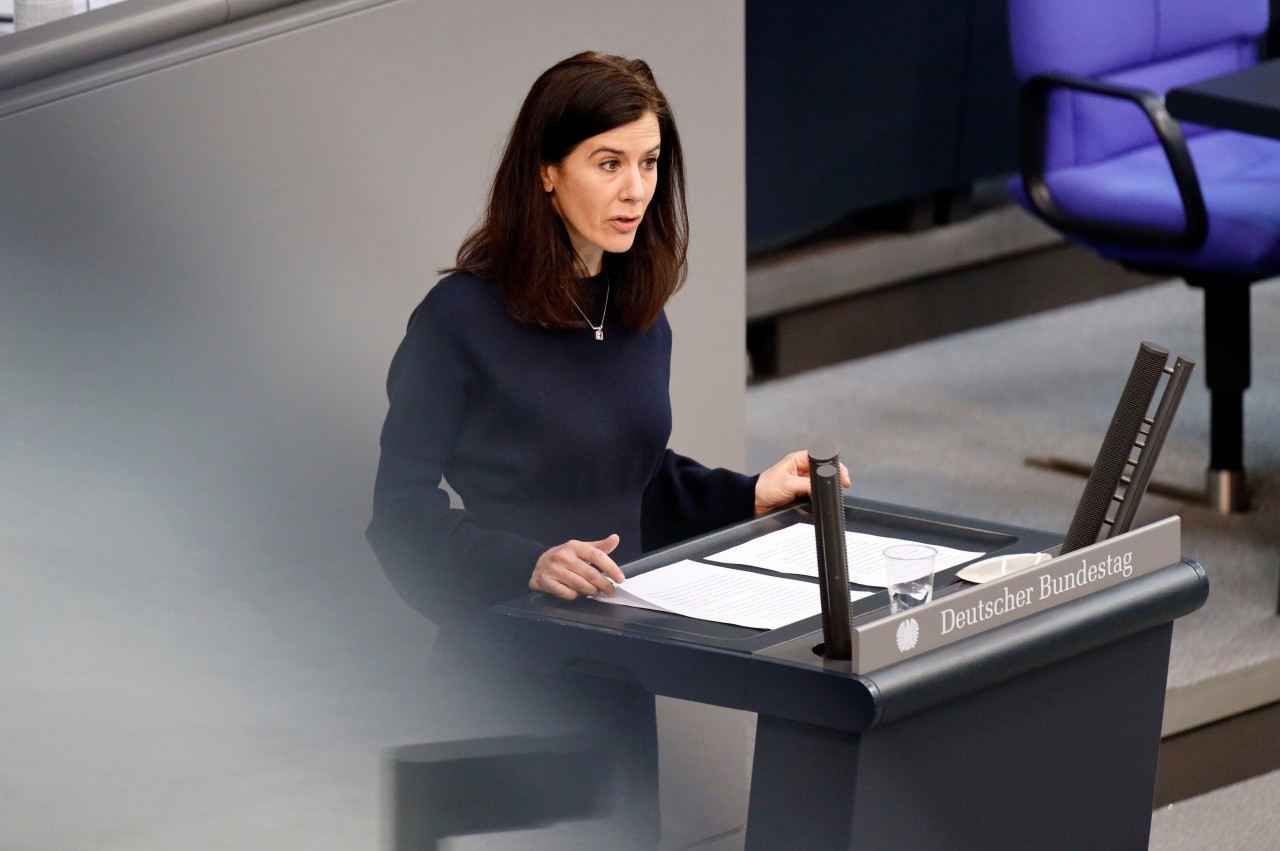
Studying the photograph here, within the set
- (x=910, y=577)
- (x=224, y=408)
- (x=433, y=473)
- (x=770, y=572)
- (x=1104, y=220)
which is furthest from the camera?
(x=1104, y=220)

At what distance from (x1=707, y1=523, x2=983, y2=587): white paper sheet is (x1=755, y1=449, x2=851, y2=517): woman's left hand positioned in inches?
2.4

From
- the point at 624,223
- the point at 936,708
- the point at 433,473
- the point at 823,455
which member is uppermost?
the point at 624,223

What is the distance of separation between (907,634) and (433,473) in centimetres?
59

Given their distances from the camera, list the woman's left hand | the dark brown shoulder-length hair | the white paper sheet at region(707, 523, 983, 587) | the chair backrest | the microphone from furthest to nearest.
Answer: the chair backrest, the woman's left hand, the dark brown shoulder-length hair, the white paper sheet at region(707, 523, 983, 587), the microphone

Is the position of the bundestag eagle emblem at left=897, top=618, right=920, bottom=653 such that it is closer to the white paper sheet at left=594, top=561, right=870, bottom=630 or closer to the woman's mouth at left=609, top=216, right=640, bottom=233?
the white paper sheet at left=594, top=561, right=870, bottom=630

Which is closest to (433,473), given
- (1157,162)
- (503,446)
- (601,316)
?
(503,446)

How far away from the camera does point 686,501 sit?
2176 millimetres

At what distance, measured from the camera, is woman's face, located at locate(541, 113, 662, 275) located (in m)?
1.96

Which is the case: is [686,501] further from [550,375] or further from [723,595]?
[723,595]

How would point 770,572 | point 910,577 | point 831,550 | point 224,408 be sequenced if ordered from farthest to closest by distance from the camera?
point 224,408, point 770,572, point 910,577, point 831,550

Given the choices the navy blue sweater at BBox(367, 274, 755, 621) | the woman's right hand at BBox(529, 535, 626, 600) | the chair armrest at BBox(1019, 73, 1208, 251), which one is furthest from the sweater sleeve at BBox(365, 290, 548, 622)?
the chair armrest at BBox(1019, 73, 1208, 251)

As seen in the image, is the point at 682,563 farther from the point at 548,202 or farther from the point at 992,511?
the point at 992,511

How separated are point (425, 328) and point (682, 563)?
35 centimetres

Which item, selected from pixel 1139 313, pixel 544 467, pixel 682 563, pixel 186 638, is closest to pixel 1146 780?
pixel 682 563
